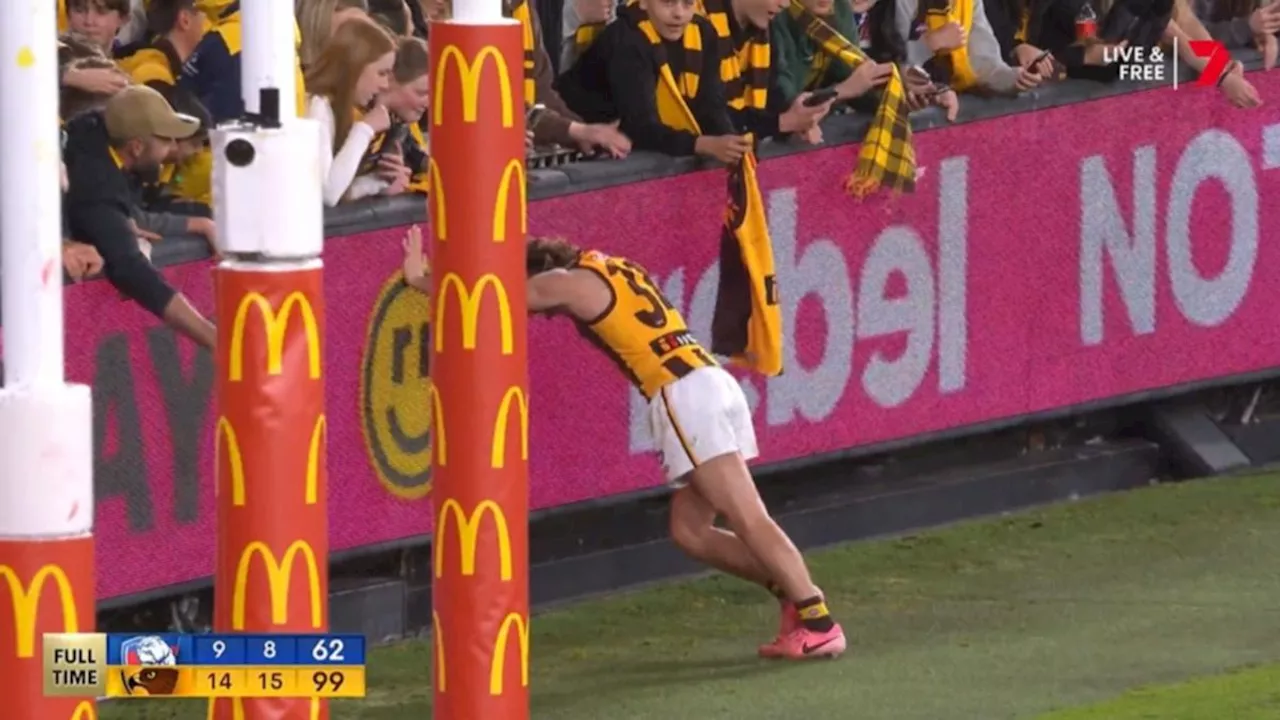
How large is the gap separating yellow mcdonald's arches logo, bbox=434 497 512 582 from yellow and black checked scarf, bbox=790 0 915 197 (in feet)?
16.2

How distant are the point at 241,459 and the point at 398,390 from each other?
4.24 metres

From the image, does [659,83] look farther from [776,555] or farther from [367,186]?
[776,555]

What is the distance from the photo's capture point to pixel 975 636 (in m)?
10.1

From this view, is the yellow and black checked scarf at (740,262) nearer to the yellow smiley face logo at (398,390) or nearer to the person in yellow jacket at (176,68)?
the yellow smiley face logo at (398,390)

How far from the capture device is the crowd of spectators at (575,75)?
29.3 feet

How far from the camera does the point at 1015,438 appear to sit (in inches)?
493

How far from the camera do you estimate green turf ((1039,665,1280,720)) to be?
8.64 metres

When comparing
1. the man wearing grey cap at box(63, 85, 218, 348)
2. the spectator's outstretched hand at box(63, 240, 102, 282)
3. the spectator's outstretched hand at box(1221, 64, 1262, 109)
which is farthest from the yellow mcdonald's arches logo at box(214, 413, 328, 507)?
the spectator's outstretched hand at box(1221, 64, 1262, 109)

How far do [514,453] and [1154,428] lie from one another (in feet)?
22.3

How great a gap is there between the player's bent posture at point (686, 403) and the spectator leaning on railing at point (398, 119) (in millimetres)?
228

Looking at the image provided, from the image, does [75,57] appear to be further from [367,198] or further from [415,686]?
[415,686]

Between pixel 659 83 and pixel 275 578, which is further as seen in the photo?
pixel 659 83

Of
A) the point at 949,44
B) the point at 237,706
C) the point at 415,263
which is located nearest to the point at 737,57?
the point at 949,44
